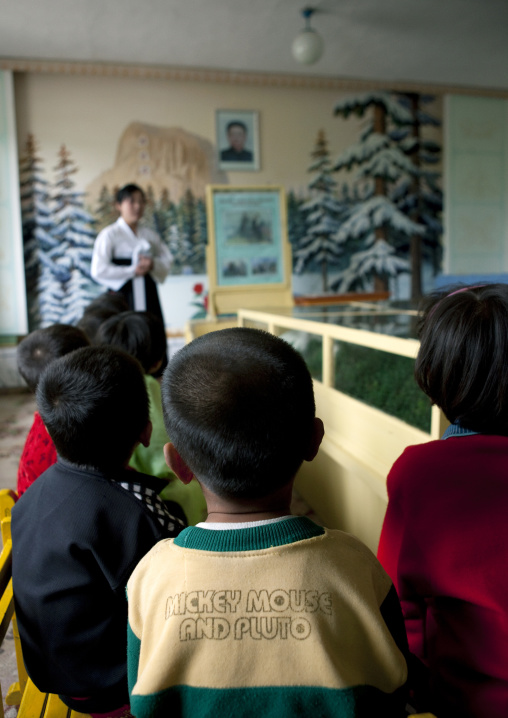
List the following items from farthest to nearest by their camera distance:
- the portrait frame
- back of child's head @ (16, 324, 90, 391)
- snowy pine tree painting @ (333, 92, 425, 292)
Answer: snowy pine tree painting @ (333, 92, 425, 292), the portrait frame, back of child's head @ (16, 324, 90, 391)

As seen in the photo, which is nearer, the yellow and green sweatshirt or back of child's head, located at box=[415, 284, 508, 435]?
the yellow and green sweatshirt

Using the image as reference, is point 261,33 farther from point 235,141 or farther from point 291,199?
point 291,199

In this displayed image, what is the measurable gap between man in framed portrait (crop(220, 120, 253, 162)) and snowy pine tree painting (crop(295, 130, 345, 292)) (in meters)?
0.88

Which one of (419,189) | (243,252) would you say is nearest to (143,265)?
(243,252)

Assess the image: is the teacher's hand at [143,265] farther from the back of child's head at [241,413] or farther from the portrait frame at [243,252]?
the back of child's head at [241,413]

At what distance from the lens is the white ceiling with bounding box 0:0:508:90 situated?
16.1ft

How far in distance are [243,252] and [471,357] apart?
4.04 meters

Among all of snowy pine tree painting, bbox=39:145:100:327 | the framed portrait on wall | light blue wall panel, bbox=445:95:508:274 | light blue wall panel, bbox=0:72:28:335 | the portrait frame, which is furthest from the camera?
light blue wall panel, bbox=445:95:508:274

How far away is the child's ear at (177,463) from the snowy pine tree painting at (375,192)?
6.41 meters

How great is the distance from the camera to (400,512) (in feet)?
2.87

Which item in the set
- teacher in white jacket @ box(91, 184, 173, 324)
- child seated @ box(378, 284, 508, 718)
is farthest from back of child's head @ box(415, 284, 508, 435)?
teacher in white jacket @ box(91, 184, 173, 324)

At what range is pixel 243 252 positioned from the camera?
4711 mm

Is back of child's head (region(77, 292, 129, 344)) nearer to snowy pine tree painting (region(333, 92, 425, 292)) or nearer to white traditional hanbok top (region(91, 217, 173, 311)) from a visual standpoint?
white traditional hanbok top (region(91, 217, 173, 311))

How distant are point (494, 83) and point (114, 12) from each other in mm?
4781
